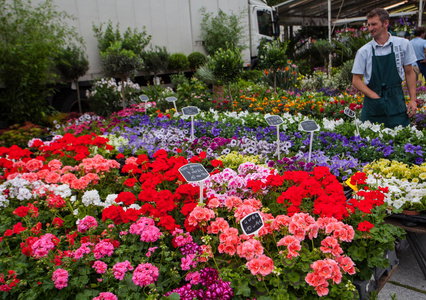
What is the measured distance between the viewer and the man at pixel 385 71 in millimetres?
3721

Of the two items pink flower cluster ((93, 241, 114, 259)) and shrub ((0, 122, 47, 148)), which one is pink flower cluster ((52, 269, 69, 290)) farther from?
shrub ((0, 122, 47, 148))

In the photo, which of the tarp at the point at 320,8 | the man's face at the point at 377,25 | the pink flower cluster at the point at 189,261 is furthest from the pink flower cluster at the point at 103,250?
the tarp at the point at 320,8

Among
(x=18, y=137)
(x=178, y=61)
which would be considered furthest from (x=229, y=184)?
(x=178, y=61)

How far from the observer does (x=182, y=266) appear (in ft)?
6.10

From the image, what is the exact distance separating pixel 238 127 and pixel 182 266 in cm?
335

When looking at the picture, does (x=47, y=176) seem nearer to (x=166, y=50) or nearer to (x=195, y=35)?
(x=166, y=50)

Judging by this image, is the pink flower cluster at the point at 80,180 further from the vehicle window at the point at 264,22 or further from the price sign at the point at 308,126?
the vehicle window at the point at 264,22

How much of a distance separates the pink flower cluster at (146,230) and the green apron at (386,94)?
3129mm

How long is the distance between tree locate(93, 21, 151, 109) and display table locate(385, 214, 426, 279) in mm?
6621

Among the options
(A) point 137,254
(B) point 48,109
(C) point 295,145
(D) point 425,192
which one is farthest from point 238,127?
(B) point 48,109

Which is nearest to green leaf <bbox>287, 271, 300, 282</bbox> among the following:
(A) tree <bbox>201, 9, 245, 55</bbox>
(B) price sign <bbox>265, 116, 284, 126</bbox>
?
(B) price sign <bbox>265, 116, 284, 126</bbox>

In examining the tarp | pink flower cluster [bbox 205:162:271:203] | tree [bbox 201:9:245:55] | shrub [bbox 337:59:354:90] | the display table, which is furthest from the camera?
the tarp

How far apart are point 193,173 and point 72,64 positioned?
733 centimetres

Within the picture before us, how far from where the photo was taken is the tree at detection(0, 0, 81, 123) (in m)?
6.99
